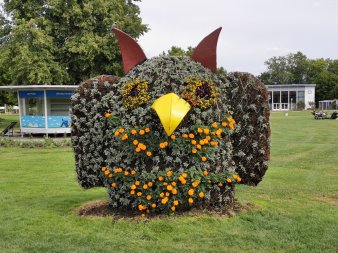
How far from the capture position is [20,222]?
21.5ft

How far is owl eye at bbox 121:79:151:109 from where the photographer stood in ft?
20.3

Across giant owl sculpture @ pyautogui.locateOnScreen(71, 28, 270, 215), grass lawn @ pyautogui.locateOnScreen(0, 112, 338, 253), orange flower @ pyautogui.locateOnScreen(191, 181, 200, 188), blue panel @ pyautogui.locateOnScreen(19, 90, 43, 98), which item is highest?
blue panel @ pyautogui.locateOnScreen(19, 90, 43, 98)

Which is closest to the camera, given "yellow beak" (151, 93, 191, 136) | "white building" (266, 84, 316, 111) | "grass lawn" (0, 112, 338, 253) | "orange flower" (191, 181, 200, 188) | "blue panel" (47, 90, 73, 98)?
"grass lawn" (0, 112, 338, 253)

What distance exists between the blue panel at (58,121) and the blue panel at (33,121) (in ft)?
1.42

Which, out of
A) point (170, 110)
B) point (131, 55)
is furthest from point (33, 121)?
point (170, 110)

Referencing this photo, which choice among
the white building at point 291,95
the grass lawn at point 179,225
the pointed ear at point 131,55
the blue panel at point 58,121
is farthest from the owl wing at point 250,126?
the white building at point 291,95

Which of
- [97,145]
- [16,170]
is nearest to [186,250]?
[97,145]

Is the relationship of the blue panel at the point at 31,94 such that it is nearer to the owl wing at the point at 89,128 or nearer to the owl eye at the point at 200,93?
the owl wing at the point at 89,128

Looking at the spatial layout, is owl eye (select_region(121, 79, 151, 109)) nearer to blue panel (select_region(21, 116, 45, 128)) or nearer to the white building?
blue panel (select_region(21, 116, 45, 128))

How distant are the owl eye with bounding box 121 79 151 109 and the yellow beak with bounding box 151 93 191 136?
0.86 feet

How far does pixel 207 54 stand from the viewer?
670 centimetres

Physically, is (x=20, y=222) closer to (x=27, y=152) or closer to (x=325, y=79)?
(x=27, y=152)

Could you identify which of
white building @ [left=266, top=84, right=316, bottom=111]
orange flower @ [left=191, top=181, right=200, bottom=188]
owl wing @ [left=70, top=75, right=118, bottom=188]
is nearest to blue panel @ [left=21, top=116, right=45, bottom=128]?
owl wing @ [left=70, top=75, right=118, bottom=188]

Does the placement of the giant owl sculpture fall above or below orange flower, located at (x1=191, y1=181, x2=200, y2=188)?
above
